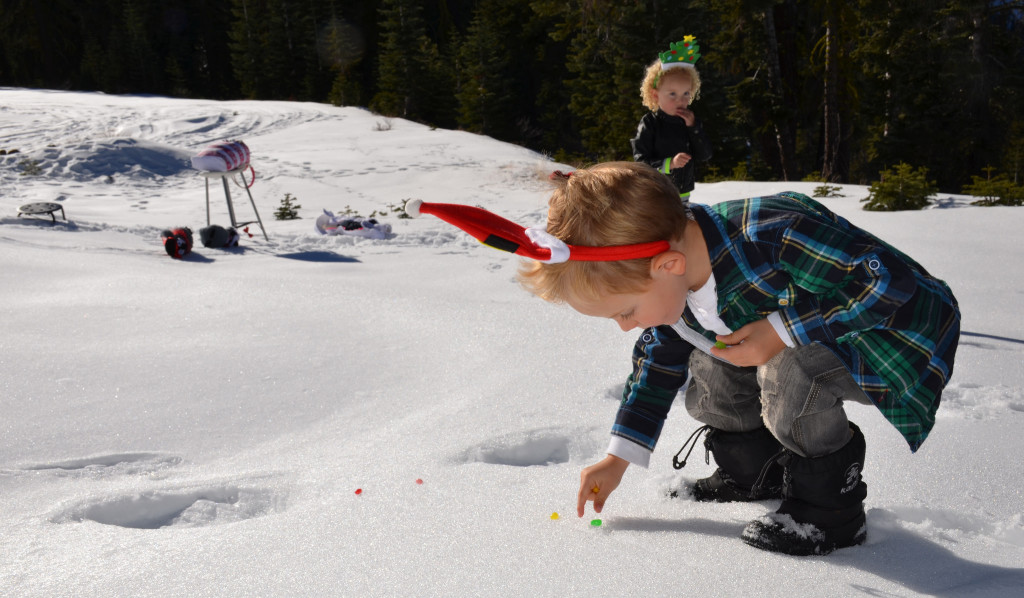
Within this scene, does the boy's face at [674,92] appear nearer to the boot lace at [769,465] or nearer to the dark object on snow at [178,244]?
the boot lace at [769,465]

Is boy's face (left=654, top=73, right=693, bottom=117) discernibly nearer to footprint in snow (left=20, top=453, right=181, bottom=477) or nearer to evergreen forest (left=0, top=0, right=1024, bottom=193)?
footprint in snow (left=20, top=453, right=181, bottom=477)

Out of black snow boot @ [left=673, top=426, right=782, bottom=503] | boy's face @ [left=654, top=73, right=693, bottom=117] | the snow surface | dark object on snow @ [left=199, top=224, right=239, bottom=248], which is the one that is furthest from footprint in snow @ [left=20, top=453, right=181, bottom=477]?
dark object on snow @ [left=199, top=224, right=239, bottom=248]

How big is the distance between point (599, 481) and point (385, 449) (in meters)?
0.66

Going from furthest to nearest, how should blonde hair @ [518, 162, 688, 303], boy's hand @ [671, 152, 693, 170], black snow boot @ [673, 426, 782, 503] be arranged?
boy's hand @ [671, 152, 693, 170], black snow boot @ [673, 426, 782, 503], blonde hair @ [518, 162, 688, 303]

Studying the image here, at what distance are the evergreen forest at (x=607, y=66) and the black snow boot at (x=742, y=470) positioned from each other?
6616 millimetres

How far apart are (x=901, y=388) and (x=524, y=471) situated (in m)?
0.87

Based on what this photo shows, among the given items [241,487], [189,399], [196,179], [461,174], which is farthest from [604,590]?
[196,179]

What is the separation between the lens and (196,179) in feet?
32.3

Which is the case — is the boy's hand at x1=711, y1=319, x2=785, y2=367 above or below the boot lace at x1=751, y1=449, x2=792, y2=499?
above

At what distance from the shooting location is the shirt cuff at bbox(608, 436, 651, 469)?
1594mm

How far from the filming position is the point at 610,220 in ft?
4.10

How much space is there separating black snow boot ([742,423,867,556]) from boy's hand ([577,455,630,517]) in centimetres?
29

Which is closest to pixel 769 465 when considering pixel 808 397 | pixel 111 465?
pixel 808 397

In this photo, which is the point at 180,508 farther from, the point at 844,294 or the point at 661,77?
the point at 661,77
